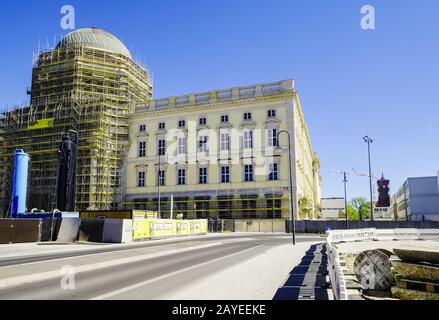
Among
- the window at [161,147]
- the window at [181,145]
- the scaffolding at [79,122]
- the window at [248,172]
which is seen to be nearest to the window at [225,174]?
the window at [248,172]

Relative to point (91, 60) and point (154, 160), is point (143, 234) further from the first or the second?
point (91, 60)

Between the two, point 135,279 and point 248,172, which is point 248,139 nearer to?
point 248,172

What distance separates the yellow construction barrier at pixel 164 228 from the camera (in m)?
Result: 32.3

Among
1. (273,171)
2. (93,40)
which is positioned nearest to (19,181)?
(93,40)

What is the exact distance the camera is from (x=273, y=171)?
180 ft

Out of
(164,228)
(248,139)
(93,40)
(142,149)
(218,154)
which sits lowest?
(164,228)

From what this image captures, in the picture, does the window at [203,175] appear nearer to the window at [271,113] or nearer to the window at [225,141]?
the window at [225,141]

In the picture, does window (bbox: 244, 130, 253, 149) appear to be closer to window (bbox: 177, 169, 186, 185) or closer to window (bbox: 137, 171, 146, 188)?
window (bbox: 177, 169, 186, 185)

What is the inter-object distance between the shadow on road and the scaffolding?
48.3 m

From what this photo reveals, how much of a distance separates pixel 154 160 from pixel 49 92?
20785 mm

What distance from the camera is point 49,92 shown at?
64.1 meters

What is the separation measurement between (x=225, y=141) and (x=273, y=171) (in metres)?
9.09

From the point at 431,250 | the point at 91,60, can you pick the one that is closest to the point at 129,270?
the point at 431,250

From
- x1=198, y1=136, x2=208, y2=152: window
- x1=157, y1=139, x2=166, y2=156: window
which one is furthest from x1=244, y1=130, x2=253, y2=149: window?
x1=157, y1=139, x2=166, y2=156: window
